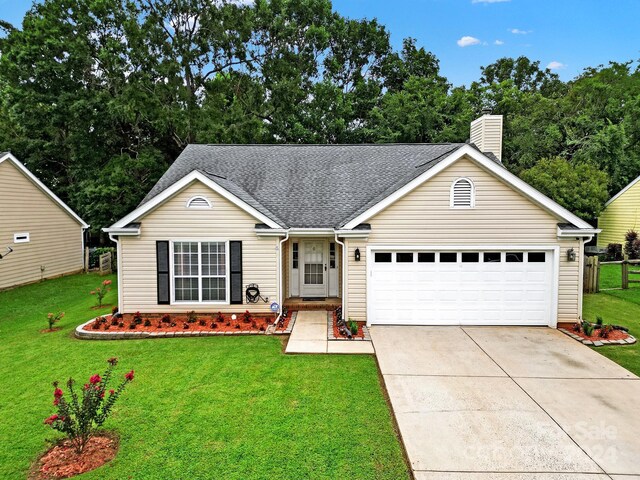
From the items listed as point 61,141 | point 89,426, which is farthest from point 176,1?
point 89,426

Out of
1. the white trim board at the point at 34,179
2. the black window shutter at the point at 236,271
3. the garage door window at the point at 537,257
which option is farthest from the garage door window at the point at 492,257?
the white trim board at the point at 34,179

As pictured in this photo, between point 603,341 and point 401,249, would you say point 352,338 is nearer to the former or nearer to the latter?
point 401,249

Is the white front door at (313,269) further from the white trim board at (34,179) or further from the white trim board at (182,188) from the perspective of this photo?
the white trim board at (34,179)

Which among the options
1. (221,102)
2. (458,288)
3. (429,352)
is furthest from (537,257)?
(221,102)

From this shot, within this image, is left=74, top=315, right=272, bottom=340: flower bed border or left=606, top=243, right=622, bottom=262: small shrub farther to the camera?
left=606, top=243, right=622, bottom=262: small shrub

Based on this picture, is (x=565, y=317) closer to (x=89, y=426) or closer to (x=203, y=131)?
(x=89, y=426)

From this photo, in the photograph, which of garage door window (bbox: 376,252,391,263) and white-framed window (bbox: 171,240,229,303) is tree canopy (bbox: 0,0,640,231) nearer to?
white-framed window (bbox: 171,240,229,303)

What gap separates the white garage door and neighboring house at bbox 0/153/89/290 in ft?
49.9

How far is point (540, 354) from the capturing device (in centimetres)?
830

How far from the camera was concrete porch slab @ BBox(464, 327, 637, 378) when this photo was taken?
7.33 metres

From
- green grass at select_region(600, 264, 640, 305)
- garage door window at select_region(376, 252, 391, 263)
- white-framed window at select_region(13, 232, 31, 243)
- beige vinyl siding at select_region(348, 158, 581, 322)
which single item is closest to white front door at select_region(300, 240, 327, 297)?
beige vinyl siding at select_region(348, 158, 581, 322)

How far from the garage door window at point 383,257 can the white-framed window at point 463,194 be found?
2.16 metres

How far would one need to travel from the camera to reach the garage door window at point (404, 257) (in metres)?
10.5

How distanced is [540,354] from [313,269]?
7019mm
